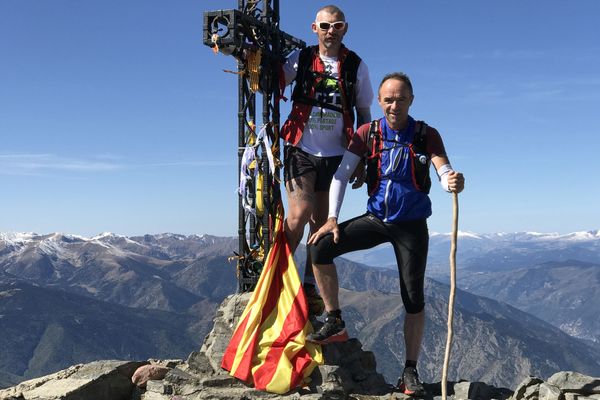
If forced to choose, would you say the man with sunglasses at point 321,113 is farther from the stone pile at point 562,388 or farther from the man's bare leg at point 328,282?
the stone pile at point 562,388

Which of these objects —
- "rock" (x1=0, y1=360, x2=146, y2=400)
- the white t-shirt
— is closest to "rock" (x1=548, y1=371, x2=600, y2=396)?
the white t-shirt

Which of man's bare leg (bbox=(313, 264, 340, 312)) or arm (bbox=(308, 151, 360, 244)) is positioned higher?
arm (bbox=(308, 151, 360, 244))

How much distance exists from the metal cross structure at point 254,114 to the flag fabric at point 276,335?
120 cm

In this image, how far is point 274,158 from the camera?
11992 mm

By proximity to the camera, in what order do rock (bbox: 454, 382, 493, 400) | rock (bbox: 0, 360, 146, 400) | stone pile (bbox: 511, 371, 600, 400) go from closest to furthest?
stone pile (bbox: 511, 371, 600, 400), rock (bbox: 0, 360, 146, 400), rock (bbox: 454, 382, 493, 400)

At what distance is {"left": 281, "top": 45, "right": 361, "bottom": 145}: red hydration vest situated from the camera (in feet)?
35.3

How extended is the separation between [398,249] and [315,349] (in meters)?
2.45

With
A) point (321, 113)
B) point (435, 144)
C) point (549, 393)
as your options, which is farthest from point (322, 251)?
point (549, 393)

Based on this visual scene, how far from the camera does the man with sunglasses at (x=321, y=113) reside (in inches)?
421

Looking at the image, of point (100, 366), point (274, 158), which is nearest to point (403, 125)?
point (274, 158)

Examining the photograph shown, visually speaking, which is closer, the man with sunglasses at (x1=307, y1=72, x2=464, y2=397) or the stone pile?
the man with sunglasses at (x1=307, y1=72, x2=464, y2=397)

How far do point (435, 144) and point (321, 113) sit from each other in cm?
211

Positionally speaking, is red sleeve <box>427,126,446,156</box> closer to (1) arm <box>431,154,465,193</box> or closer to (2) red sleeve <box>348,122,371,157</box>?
(1) arm <box>431,154,465,193</box>

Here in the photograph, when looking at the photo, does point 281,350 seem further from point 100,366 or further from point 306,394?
point 100,366
